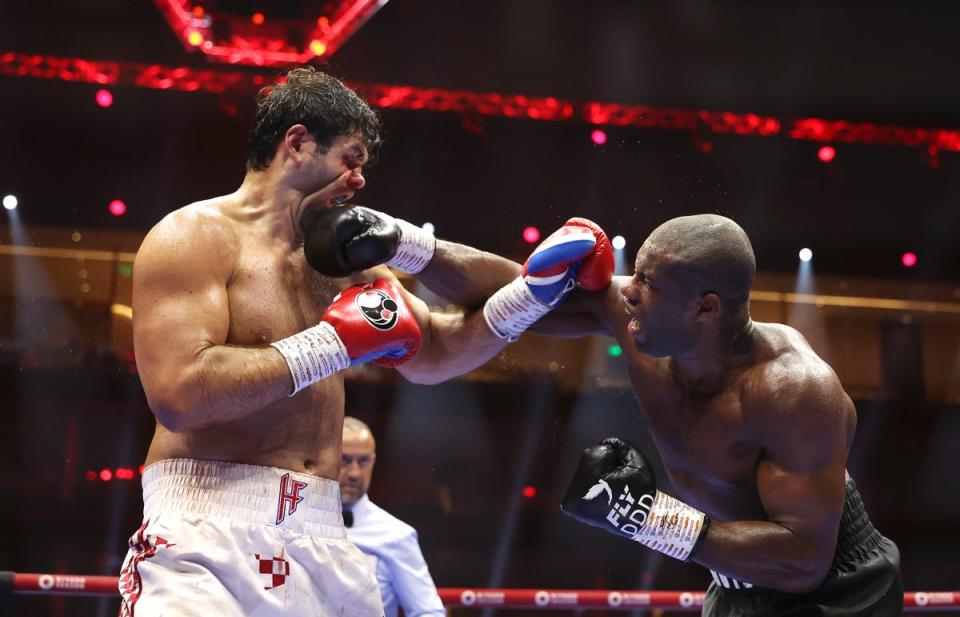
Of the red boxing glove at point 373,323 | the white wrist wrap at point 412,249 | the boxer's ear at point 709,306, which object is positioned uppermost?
the white wrist wrap at point 412,249

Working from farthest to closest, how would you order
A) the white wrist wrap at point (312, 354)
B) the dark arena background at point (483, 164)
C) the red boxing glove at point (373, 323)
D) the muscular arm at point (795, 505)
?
1. the dark arena background at point (483, 164)
2. the muscular arm at point (795, 505)
3. the red boxing glove at point (373, 323)
4. the white wrist wrap at point (312, 354)

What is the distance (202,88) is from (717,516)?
434 cm

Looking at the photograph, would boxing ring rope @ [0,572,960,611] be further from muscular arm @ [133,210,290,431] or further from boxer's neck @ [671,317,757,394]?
muscular arm @ [133,210,290,431]

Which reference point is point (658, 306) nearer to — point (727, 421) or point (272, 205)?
point (727, 421)

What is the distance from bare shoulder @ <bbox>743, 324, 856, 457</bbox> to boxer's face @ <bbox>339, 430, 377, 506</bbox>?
1.91 meters

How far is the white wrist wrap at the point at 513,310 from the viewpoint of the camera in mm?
2479

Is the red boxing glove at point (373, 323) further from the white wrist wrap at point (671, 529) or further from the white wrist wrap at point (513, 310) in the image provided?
the white wrist wrap at point (671, 529)

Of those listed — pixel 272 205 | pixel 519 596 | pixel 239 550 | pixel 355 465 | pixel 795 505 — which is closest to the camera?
pixel 239 550

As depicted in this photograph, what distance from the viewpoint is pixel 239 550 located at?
6.42ft

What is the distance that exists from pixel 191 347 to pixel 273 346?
0.16 meters

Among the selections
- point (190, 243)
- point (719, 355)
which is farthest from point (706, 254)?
point (190, 243)

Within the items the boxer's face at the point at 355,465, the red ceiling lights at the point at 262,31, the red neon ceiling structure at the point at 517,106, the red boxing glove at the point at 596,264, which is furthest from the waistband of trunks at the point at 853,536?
the red neon ceiling structure at the point at 517,106

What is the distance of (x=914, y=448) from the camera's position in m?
8.21

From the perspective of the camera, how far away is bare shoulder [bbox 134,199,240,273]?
81.0 inches
